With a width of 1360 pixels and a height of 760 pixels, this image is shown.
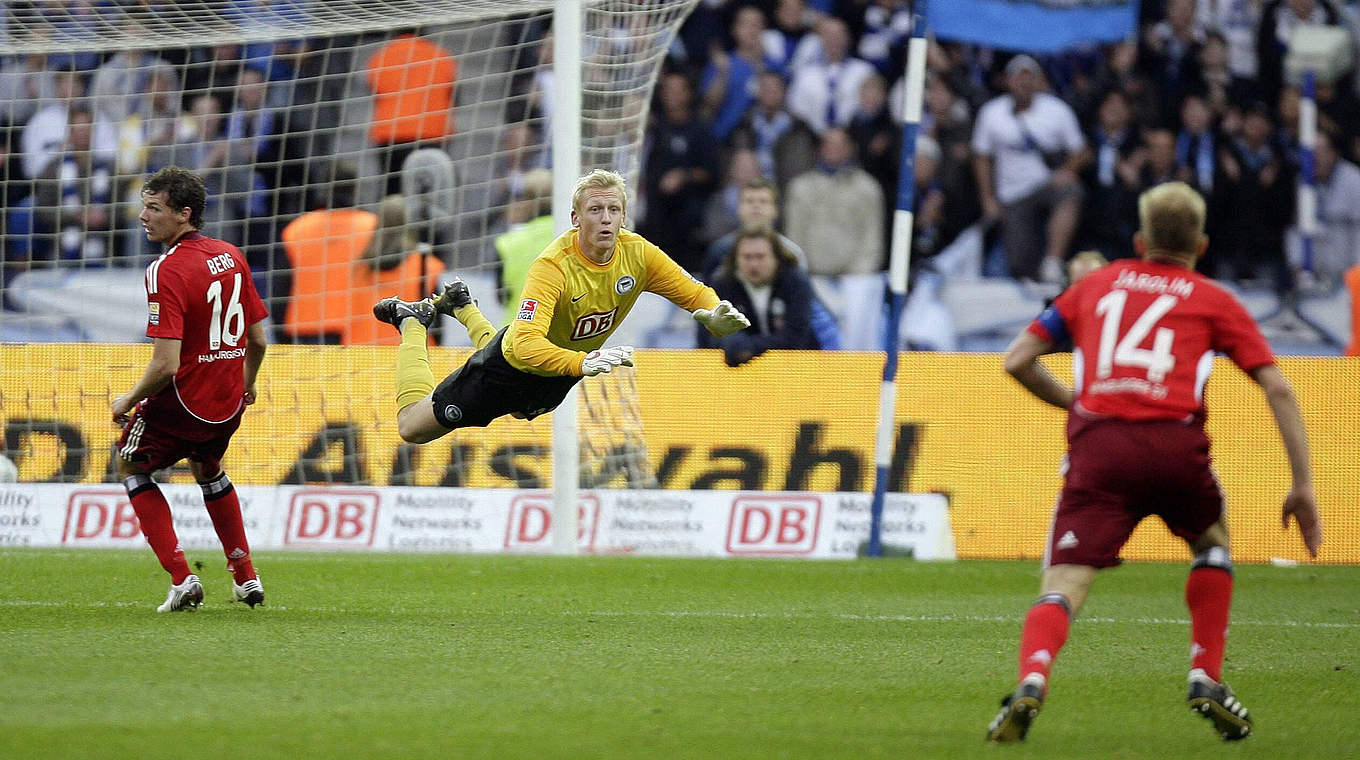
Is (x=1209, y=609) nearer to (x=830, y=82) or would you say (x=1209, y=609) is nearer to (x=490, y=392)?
(x=490, y=392)

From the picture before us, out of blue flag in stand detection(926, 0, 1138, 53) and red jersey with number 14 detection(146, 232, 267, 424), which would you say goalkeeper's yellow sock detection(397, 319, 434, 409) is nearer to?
red jersey with number 14 detection(146, 232, 267, 424)

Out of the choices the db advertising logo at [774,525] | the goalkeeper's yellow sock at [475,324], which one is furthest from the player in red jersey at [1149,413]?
the db advertising logo at [774,525]

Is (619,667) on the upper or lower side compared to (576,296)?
lower

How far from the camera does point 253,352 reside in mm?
8172

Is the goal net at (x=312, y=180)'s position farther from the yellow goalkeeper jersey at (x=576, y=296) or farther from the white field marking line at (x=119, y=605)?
the white field marking line at (x=119, y=605)

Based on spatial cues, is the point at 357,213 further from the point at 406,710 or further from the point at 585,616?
the point at 406,710

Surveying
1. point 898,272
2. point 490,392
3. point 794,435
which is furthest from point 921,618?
point 794,435

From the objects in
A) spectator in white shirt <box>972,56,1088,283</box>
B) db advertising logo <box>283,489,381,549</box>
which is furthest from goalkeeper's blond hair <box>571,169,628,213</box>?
spectator in white shirt <box>972,56,1088,283</box>

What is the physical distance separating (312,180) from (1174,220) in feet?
29.3

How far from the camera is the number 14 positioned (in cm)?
489

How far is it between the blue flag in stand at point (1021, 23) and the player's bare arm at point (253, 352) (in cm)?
967

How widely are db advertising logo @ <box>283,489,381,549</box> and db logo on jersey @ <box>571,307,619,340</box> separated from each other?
15.0 ft

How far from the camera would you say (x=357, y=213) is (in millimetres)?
12914

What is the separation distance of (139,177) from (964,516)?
6683mm
